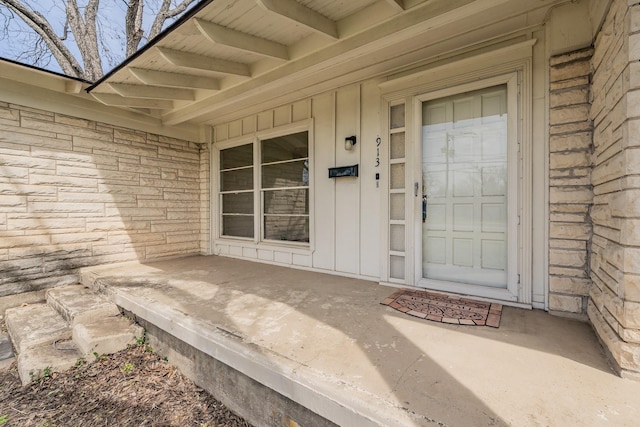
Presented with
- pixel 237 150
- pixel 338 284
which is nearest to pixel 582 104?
pixel 338 284

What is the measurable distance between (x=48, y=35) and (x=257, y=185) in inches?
251

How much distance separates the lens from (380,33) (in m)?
2.60

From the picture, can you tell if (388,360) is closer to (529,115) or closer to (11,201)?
(529,115)

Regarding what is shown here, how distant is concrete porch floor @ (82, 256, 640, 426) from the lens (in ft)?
4.25

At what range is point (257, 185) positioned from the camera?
4746 mm

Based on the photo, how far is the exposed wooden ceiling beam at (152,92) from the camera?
365cm

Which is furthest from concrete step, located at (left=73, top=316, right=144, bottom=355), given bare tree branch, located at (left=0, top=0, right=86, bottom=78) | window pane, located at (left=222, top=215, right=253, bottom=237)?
bare tree branch, located at (left=0, top=0, right=86, bottom=78)

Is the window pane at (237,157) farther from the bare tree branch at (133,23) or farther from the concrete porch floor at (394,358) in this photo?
the bare tree branch at (133,23)

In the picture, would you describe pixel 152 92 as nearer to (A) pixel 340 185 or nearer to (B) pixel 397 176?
(A) pixel 340 185

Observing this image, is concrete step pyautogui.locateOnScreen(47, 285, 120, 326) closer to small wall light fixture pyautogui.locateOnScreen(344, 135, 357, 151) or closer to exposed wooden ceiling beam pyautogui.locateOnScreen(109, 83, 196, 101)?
exposed wooden ceiling beam pyautogui.locateOnScreen(109, 83, 196, 101)

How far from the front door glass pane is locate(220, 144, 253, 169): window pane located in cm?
295

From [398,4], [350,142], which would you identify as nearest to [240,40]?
[398,4]

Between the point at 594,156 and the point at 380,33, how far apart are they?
197cm

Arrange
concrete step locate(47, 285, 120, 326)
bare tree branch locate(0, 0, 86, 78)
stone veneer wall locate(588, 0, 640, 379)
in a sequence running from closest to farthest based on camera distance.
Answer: stone veneer wall locate(588, 0, 640, 379) < concrete step locate(47, 285, 120, 326) < bare tree branch locate(0, 0, 86, 78)
